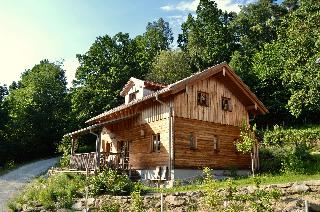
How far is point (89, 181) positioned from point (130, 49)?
3730 centimetres

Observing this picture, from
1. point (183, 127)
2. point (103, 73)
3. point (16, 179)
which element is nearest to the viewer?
point (183, 127)

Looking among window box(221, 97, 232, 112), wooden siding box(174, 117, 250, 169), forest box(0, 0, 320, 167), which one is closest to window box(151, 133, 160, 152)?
wooden siding box(174, 117, 250, 169)

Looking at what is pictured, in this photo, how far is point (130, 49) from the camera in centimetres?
5697

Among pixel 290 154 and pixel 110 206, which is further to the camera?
pixel 290 154

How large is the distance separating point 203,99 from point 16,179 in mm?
18576

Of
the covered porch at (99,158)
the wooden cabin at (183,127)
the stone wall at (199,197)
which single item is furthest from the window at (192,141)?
the stone wall at (199,197)

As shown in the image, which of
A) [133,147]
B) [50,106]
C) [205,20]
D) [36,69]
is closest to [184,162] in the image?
[133,147]

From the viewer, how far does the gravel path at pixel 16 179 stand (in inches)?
1037

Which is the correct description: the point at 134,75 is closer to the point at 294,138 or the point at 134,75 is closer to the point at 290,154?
the point at 294,138

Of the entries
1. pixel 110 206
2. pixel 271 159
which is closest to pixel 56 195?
pixel 110 206

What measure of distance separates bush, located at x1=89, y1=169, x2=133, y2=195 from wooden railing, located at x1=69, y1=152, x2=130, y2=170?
3561 millimetres

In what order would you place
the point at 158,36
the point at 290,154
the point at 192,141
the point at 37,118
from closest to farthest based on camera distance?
1. the point at 290,154
2. the point at 192,141
3. the point at 37,118
4. the point at 158,36

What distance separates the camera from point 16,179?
33438 mm

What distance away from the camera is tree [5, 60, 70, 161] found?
4906cm
